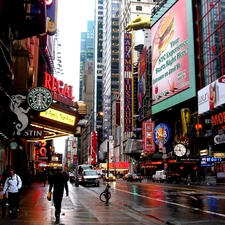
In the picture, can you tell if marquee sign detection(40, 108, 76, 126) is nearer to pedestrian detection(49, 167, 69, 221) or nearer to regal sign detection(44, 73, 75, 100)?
regal sign detection(44, 73, 75, 100)

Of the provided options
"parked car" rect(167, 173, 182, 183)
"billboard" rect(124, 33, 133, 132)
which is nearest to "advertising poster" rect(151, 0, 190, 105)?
"parked car" rect(167, 173, 182, 183)

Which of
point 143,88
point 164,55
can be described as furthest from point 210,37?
point 143,88

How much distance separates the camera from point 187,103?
73.1 meters

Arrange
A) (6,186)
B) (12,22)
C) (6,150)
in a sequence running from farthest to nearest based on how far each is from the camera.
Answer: (6,150)
(12,22)
(6,186)

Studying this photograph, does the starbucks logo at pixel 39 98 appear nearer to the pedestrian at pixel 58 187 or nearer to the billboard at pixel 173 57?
the pedestrian at pixel 58 187

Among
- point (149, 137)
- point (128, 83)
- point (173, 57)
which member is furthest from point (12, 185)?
point (128, 83)

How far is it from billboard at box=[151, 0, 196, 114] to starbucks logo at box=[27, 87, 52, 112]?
47885 millimetres

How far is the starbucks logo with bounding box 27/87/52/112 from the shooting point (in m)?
23.0

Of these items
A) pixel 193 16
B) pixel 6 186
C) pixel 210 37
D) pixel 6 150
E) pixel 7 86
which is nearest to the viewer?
pixel 6 186

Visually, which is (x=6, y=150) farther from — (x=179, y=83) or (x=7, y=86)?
(x=179, y=83)

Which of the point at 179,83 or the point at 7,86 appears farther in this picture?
the point at 179,83

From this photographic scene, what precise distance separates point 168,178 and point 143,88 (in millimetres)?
44466

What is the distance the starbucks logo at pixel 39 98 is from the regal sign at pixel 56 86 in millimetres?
11628

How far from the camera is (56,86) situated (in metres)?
36.4
